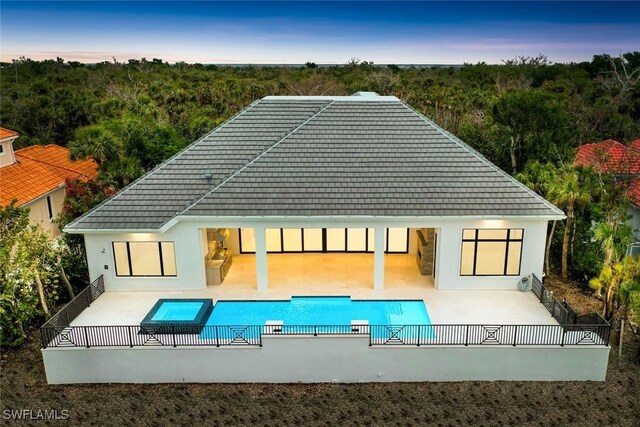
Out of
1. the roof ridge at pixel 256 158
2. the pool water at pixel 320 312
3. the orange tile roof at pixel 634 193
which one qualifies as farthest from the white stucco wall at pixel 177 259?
the orange tile roof at pixel 634 193

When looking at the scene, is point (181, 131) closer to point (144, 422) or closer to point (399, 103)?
point (399, 103)

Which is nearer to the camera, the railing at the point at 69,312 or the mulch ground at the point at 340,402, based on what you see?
the mulch ground at the point at 340,402

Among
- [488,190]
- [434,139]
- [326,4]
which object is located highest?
[326,4]

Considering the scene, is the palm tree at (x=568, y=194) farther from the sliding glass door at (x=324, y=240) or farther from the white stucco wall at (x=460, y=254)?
the sliding glass door at (x=324, y=240)

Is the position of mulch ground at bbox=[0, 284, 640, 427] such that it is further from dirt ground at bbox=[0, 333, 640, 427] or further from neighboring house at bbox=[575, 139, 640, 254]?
neighboring house at bbox=[575, 139, 640, 254]

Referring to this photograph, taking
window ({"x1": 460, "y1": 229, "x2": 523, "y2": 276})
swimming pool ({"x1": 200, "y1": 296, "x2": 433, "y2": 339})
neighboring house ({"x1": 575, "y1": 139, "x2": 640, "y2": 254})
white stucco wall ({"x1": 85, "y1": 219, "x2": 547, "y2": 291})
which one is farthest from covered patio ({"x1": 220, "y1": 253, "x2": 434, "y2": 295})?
neighboring house ({"x1": 575, "y1": 139, "x2": 640, "y2": 254})

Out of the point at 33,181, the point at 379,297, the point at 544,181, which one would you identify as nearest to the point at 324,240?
the point at 379,297

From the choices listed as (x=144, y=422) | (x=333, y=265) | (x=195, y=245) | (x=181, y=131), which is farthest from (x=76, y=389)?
(x=181, y=131)
